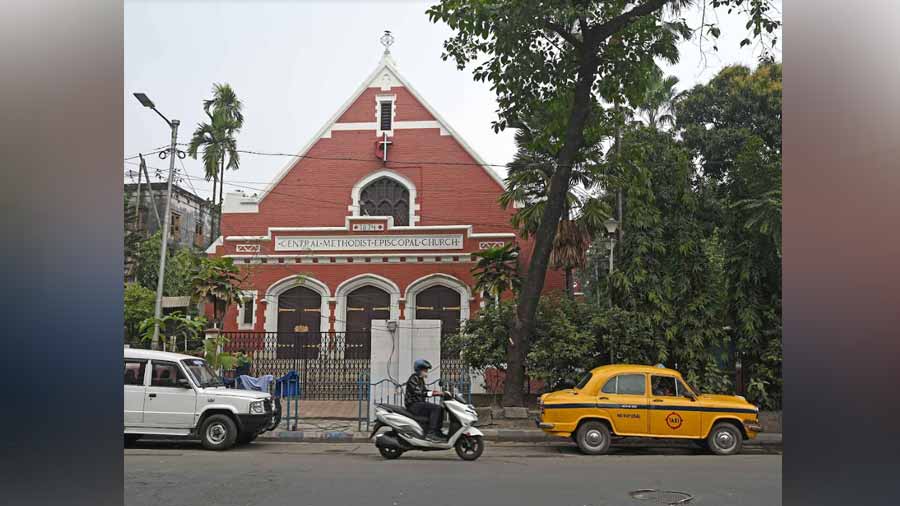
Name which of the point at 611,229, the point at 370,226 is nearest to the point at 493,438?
the point at 611,229

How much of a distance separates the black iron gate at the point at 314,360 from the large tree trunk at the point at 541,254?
4539 mm

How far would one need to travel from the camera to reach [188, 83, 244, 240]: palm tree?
3862 cm

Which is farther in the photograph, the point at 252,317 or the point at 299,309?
the point at 252,317

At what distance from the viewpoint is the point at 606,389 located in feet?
42.4

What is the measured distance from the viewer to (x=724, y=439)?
505 inches

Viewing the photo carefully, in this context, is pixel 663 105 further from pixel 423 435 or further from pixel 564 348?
pixel 423 435

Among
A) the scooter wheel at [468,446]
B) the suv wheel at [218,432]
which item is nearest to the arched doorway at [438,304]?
the suv wheel at [218,432]

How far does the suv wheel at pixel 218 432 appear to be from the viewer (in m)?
12.6

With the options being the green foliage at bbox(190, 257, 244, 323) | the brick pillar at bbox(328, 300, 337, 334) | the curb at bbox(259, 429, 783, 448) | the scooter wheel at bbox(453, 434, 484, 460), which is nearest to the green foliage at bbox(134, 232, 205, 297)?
the brick pillar at bbox(328, 300, 337, 334)

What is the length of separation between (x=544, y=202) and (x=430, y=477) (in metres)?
13.6

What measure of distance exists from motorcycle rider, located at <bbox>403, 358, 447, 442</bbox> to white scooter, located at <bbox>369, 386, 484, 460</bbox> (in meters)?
0.11

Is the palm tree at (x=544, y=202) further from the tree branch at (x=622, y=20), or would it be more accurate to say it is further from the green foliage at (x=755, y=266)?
the tree branch at (x=622, y=20)
